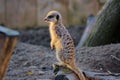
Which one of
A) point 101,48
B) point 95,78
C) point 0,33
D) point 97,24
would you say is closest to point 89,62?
point 101,48

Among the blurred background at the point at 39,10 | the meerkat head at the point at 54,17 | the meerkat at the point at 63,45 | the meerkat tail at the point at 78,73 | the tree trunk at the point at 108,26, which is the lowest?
the meerkat tail at the point at 78,73

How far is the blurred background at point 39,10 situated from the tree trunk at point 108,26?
370 centimetres

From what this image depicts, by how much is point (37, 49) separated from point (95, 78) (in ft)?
7.28

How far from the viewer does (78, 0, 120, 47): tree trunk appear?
671 centimetres

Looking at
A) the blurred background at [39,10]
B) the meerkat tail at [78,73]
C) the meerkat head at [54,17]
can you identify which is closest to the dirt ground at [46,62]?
the meerkat tail at [78,73]

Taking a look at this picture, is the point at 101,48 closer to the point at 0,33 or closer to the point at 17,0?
the point at 0,33

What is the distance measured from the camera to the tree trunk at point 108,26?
671 centimetres

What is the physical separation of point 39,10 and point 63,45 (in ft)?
20.5

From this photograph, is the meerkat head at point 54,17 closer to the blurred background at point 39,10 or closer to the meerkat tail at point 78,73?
the meerkat tail at point 78,73

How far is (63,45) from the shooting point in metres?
4.41

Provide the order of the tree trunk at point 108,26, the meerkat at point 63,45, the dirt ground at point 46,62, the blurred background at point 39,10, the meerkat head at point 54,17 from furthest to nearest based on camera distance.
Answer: the blurred background at point 39,10 → the tree trunk at point 108,26 → the dirt ground at point 46,62 → the meerkat head at point 54,17 → the meerkat at point 63,45

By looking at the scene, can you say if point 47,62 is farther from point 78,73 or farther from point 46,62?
point 78,73

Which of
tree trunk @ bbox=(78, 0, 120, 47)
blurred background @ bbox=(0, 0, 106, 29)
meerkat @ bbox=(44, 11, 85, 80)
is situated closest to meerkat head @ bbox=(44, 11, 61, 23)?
meerkat @ bbox=(44, 11, 85, 80)

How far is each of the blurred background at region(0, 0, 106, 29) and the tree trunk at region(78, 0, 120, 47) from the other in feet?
12.1
